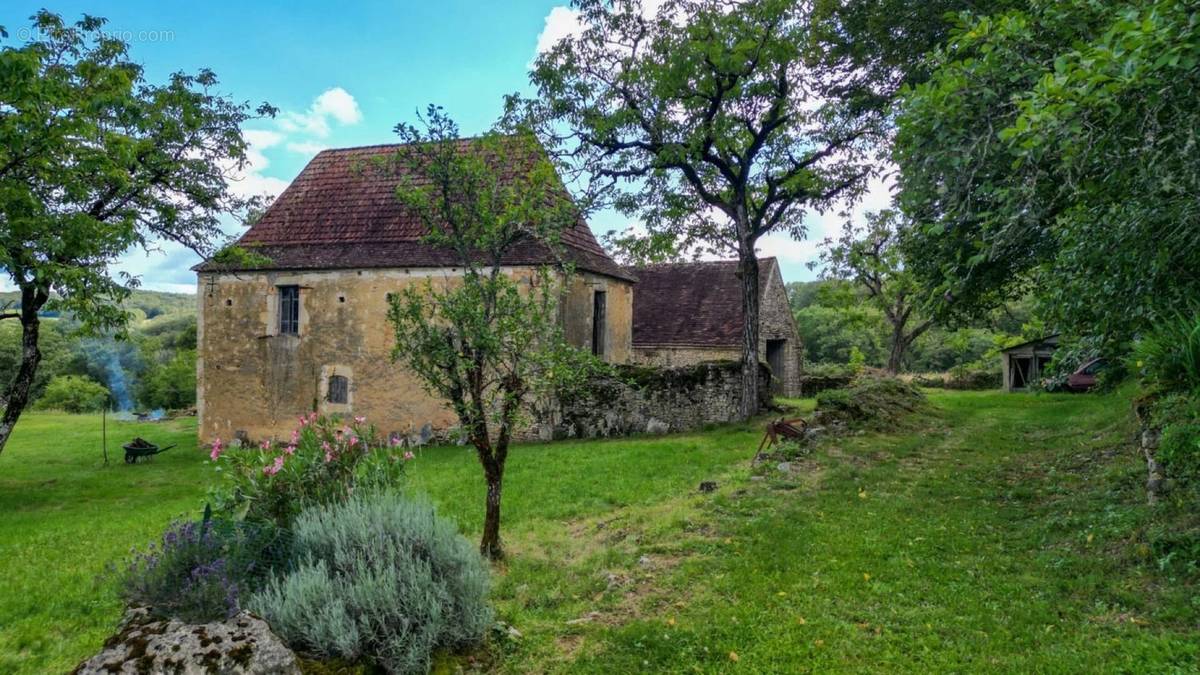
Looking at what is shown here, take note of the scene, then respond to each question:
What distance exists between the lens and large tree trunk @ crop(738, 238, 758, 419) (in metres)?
16.1

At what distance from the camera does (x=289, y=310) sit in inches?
707

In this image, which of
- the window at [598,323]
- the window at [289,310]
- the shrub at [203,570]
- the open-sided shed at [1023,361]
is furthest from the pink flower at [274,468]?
the open-sided shed at [1023,361]

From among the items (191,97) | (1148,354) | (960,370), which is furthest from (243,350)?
(960,370)

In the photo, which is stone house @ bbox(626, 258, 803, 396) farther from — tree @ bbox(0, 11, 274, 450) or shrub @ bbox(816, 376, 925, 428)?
tree @ bbox(0, 11, 274, 450)

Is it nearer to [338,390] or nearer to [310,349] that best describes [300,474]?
[338,390]

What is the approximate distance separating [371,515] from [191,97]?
1199 centimetres

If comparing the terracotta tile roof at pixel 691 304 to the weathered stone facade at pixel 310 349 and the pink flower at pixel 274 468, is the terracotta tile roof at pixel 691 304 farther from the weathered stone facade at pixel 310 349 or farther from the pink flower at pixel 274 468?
the pink flower at pixel 274 468

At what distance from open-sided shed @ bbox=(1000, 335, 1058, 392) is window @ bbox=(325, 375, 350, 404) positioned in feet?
80.2

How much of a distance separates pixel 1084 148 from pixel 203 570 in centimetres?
635

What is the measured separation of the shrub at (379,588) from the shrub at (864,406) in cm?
982

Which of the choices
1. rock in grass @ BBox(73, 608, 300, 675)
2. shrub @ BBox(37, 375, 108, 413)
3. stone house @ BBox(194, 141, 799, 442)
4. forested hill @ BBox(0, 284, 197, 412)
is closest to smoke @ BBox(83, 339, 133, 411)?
forested hill @ BBox(0, 284, 197, 412)

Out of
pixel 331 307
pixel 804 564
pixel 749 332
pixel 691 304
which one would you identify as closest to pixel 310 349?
pixel 331 307

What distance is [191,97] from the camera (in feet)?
41.4

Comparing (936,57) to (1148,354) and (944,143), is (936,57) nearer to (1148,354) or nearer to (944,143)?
(944,143)
